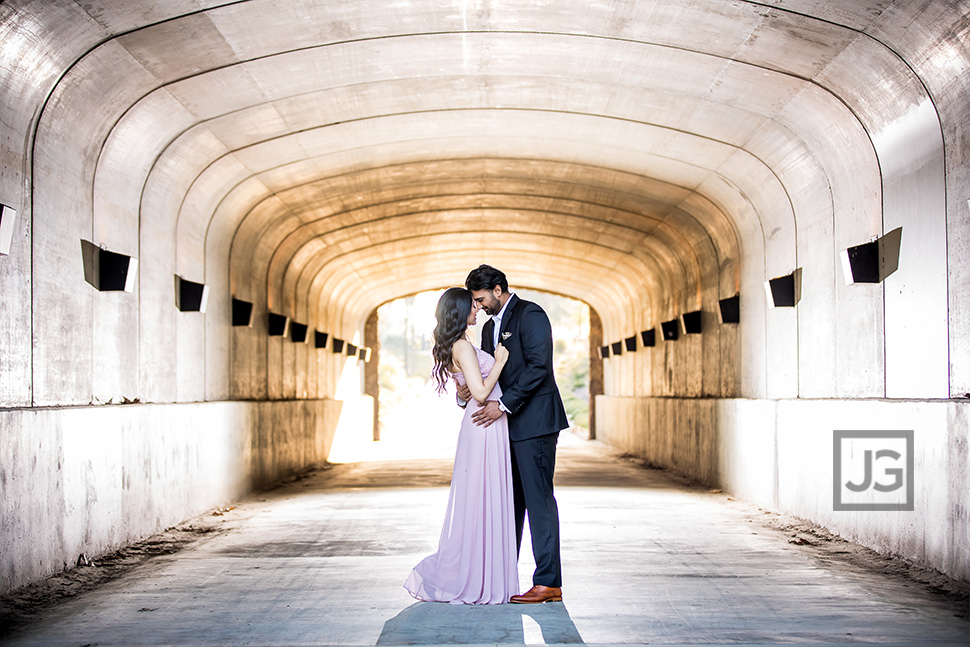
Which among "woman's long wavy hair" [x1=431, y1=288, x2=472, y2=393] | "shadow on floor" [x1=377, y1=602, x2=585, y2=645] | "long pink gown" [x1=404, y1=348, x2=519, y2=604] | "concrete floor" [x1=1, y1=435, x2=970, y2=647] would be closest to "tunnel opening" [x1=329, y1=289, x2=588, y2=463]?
"woman's long wavy hair" [x1=431, y1=288, x2=472, y2=393]

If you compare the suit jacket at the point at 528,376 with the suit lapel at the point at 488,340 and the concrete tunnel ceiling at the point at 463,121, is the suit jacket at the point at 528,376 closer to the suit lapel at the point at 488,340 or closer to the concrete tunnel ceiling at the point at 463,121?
the suit lapel at the point at 488,340

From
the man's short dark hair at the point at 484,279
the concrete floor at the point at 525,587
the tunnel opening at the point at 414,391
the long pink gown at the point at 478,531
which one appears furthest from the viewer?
the tunnel opening at the point at 414,391

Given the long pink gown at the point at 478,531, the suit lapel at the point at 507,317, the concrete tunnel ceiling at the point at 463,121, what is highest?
the concrete tunnel ceiling at the point at 463,121

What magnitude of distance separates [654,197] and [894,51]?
18.7 feet

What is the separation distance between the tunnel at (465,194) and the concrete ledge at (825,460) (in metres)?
0.03

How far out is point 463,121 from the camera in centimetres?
898

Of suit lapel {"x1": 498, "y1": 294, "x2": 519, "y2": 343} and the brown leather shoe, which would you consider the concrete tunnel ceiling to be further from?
the brown leather shoe

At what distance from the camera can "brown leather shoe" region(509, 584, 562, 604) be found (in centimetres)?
503

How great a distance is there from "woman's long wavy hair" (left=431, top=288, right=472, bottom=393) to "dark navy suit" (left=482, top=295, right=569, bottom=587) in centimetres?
26

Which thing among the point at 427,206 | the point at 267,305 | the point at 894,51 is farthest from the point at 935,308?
the point at 267,305

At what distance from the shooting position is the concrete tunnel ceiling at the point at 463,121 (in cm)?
600

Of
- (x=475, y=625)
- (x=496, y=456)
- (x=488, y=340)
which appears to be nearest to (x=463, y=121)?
(x=488, y=340)

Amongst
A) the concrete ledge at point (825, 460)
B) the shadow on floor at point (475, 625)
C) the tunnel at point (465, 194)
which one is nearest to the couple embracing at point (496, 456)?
the shadow on floor at point (475, 625)

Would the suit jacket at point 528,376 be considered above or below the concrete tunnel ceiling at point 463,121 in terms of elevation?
below
